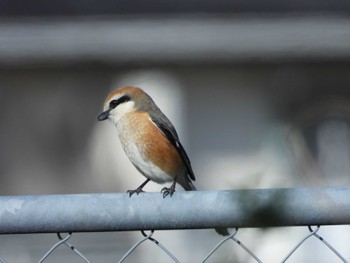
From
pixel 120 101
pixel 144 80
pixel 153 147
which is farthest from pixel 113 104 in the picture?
pixel 144 80

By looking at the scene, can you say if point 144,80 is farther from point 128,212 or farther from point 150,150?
point 128,212

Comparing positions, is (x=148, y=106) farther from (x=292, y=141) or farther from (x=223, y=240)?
(x=292, y=141)

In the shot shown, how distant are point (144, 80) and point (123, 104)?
450cm

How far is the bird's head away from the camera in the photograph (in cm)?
433

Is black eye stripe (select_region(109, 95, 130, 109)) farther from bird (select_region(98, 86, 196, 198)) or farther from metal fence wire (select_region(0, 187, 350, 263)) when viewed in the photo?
metal fence wire (select_region(0, 187, 350, 263))

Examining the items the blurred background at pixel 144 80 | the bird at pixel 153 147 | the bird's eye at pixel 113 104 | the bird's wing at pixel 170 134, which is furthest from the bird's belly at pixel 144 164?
the blurred background at pixel 144 80

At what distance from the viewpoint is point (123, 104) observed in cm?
434

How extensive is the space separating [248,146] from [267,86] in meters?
0.57

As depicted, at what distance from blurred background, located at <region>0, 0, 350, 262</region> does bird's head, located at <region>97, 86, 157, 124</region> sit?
409 cm

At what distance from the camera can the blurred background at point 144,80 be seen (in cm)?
866

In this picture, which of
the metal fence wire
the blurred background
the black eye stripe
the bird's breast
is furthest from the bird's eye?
the blurred background

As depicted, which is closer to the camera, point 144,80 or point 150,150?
point 150,150

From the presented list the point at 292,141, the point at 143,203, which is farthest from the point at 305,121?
the point at 143,203

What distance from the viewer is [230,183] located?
1281mm
